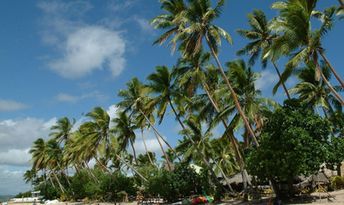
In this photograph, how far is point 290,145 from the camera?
68.9 ft

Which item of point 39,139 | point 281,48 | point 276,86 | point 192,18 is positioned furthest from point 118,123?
point 39,139

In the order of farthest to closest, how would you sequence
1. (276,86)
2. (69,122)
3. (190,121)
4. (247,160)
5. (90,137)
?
(69,122) < (90,137) < (190,121) < (276,86) < (247,160)

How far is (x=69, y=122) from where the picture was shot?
5931 centimetres

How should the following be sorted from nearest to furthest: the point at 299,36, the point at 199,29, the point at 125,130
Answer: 1. the point at 299,36
2. the point at 199,29
3. the point at 125,130

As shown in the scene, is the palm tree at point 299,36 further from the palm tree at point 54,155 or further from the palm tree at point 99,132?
the palm tree at point 54,155

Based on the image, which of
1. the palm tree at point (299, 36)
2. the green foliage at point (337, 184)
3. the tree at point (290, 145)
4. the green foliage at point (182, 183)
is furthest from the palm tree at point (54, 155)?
the palm tree at point (299, 36)

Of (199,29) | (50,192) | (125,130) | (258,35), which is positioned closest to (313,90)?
(258,35)

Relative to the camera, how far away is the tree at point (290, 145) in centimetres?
2044

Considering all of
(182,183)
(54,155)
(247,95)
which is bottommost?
(182,183)

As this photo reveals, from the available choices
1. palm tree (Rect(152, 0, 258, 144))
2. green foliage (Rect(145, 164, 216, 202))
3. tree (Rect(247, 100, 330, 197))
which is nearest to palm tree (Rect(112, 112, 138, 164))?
green foliage (Rect(145, 164, 216, 202))

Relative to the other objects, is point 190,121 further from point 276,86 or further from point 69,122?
point 69,122

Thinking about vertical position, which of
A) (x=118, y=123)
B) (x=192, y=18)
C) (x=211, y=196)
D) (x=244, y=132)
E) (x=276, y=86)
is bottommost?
(x=211, y=196)

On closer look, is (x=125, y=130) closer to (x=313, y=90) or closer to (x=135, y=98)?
(x=135, y=98)

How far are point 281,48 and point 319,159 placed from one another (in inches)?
239
